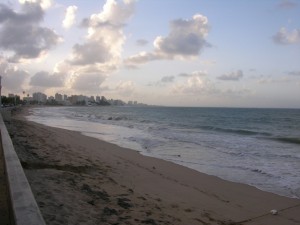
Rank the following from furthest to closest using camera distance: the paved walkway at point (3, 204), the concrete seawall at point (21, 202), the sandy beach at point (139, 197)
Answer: the sandy beach at point (139, 197)
the paved walkway at point (3, 204)
the concrete seawall at point (21, 202)

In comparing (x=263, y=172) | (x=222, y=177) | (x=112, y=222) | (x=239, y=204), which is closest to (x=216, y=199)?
(x=239, y=204)

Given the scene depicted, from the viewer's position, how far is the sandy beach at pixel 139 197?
5.81 m

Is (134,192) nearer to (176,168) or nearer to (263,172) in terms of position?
(176,168)

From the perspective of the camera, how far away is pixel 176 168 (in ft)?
41.1

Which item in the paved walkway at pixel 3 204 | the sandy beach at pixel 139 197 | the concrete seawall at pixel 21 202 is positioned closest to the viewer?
the concrete seawall at pixel 21 202

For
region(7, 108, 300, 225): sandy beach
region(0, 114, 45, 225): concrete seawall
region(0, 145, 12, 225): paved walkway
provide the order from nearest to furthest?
region(0, 114, 45, 225): concrete seawall
region(0, 145, 12, 225): paved walkway
region(7, 108, 300, 225): sandy beach

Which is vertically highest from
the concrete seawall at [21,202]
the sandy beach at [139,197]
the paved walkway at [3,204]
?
the concrete seawall at [21,202]

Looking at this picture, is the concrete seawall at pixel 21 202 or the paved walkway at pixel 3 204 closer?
the concrete seawall at pixel 21 202

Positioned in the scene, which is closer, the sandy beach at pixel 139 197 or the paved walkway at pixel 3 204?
the paved walkway at pixel 3 204

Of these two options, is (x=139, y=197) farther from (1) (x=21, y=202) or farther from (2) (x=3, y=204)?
(1) (x=21, y=202)

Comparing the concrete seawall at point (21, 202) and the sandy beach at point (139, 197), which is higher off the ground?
the concrete seawall at point (21, 202)

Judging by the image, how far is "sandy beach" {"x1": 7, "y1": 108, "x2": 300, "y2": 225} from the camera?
5.81 meters

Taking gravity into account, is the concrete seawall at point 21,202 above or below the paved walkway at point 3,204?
above

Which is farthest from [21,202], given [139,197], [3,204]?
[139,197]
